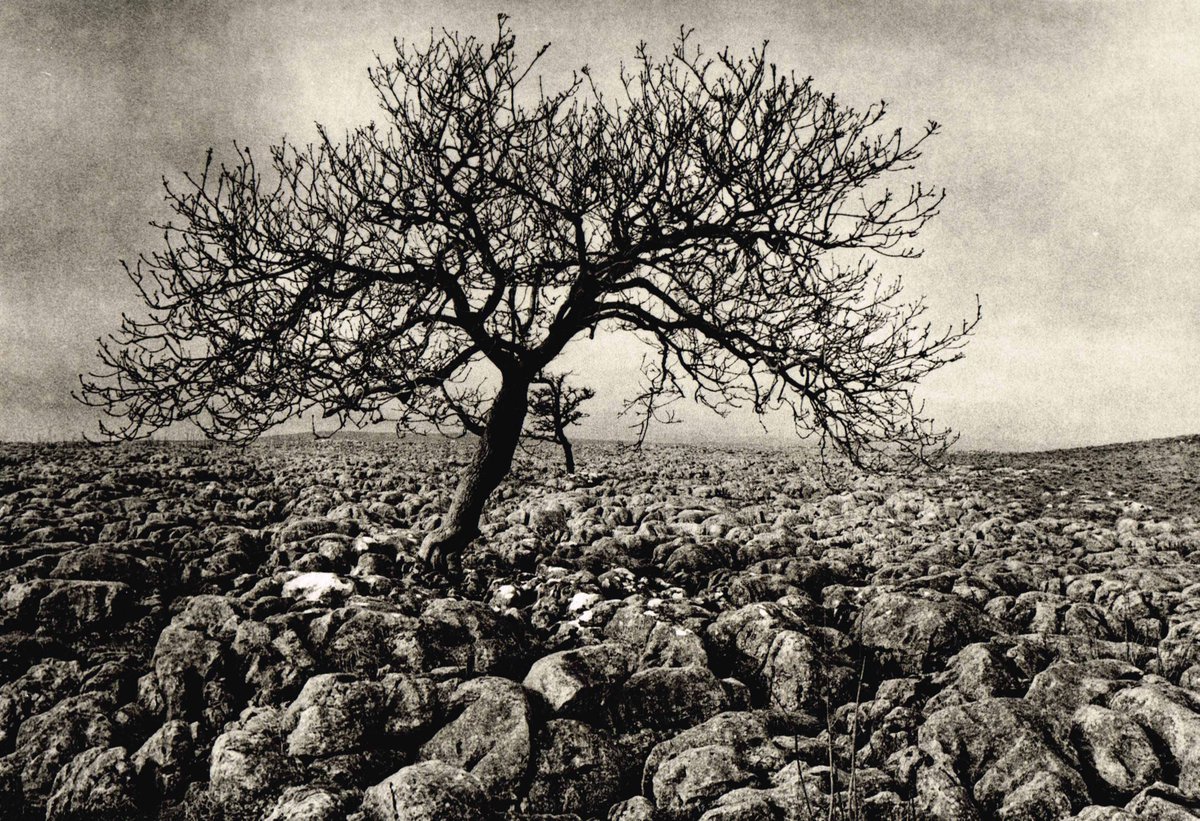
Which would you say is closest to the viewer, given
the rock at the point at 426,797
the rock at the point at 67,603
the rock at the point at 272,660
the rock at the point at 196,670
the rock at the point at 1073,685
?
the rock at the point at 426,797

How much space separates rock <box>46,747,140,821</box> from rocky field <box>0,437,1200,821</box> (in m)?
0.02

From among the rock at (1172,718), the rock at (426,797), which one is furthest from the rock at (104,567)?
the rock at (1172,718)

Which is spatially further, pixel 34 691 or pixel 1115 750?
pixel 34 691

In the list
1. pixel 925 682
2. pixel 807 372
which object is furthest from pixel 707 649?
pixel 807 372

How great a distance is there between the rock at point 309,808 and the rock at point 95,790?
1.07 meters

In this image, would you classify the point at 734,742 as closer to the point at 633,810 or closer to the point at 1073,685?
the point at 633,810

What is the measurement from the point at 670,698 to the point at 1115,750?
2683mm

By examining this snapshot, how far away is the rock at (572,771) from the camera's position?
4.21 metres

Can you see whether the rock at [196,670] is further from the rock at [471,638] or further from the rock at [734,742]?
the rock at [734,742]

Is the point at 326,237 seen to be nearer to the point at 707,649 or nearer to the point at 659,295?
the point at 659,295

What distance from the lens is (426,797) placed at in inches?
151

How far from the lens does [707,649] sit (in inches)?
231

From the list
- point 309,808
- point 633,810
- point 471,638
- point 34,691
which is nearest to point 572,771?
point 633,810

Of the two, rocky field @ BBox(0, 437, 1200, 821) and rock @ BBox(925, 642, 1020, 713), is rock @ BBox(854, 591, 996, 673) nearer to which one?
rocky field @ BBox(0, 437, 1200, 821)
